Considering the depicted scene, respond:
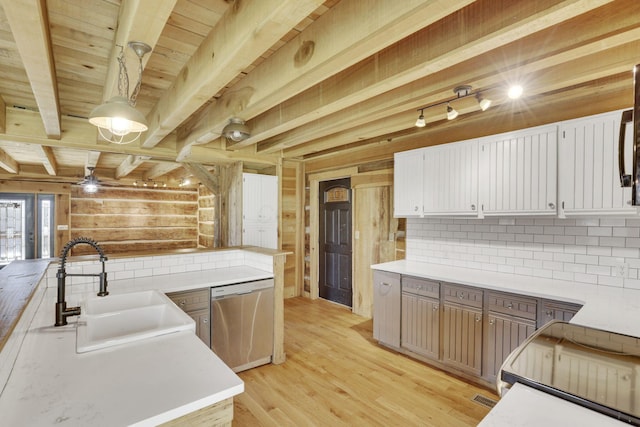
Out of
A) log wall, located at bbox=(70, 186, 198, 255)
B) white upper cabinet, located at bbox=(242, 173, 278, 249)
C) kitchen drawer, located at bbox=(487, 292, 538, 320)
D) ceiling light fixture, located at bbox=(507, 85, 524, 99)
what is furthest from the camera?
log wall, located at bbox=(70, 186, 198, 255)

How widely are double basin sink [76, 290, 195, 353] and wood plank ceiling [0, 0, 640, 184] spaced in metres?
1.40

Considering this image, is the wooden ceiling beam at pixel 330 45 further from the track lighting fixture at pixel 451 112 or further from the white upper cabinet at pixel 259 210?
the white upper cabinet at pixel 259 210

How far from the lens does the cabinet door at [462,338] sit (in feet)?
8.68

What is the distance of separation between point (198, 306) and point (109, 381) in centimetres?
147

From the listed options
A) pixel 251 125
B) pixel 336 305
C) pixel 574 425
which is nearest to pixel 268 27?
pixel 574 425

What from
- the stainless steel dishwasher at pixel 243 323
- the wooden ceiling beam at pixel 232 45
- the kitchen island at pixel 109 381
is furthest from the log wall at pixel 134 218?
the kitchen island at pixel 109 381

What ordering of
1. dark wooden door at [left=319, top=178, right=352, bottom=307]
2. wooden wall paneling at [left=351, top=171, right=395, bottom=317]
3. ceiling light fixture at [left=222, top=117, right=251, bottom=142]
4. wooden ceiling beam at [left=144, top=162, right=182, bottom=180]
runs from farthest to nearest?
wooden ceiling beam at [left=144, top=162, right=182, bottom=180] < dark wooden door at [left=319, top=178, right=352, bottom=307] < wooden wall paneling at [left=351, top=171, right=395, bottom=317] < ceiling light fixture at [left=222, top=117, right=251, bottom=142]

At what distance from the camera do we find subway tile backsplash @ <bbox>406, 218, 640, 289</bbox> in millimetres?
2400

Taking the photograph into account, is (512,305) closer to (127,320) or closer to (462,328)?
(462,328)

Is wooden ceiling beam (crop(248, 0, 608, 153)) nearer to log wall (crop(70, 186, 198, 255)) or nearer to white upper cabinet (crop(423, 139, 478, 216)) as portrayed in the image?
white upper cabinet (crop(423, 139, 478, 216))

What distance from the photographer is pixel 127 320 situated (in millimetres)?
1922

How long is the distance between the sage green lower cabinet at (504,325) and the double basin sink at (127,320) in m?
2.31

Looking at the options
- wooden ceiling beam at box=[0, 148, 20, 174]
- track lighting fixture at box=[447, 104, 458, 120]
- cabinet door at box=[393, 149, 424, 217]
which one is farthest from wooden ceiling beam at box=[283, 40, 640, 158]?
wooden ceiling beam at box=[0, 148, 20, 174]

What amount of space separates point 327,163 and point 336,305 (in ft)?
7.40
